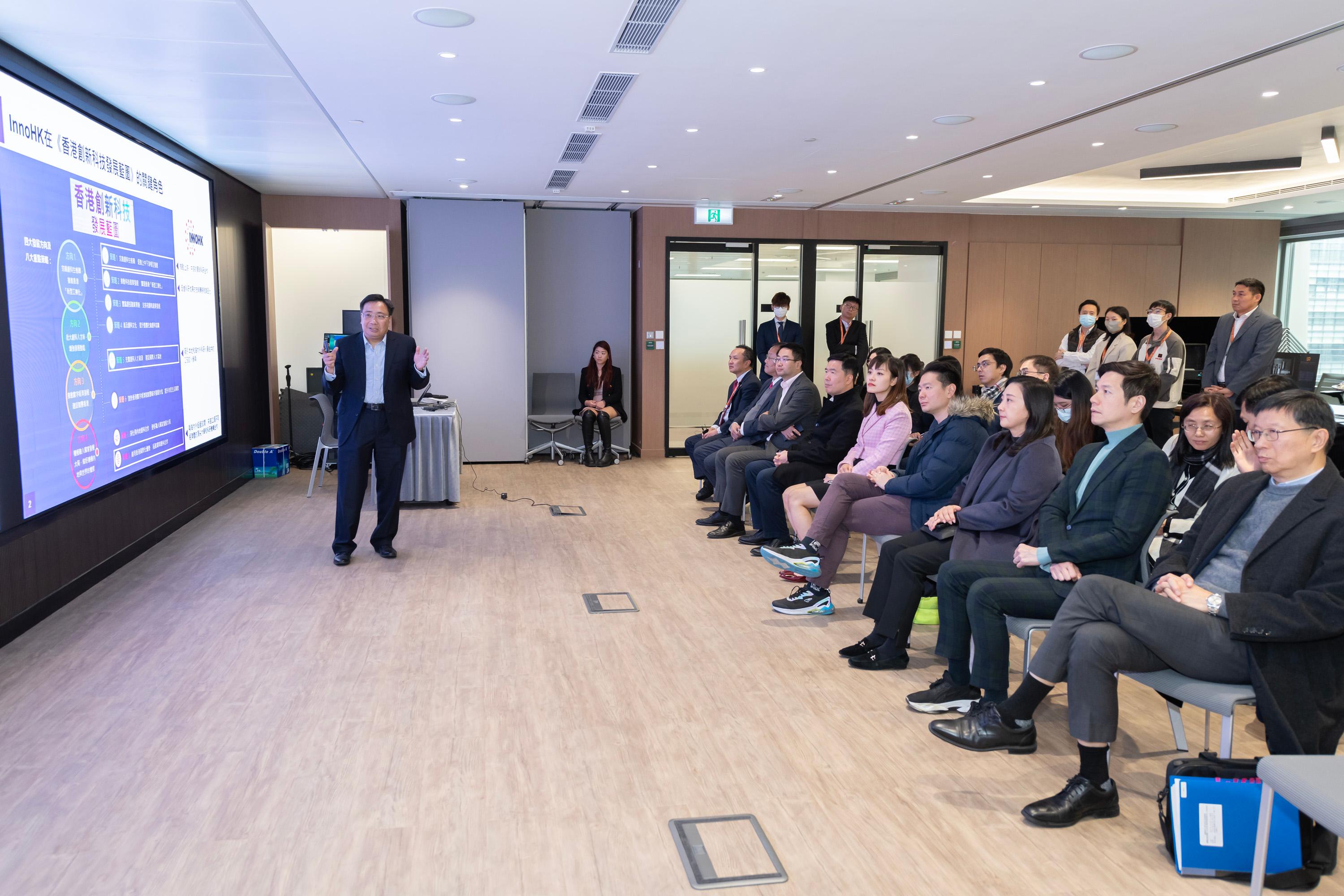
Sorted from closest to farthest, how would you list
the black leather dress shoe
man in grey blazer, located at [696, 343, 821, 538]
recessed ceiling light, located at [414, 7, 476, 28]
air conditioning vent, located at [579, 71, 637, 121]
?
recessed ceiling light, located at [414, 7, 476, 28] < air conditioning vent, located at [579, 71, 637, 121] < the black leather dress shoe < man in grey blazer, located at [696, 343, 821, 538]

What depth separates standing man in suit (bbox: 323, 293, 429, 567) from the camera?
5.91 m

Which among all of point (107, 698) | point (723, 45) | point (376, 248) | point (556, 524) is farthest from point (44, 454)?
point (376, 248)

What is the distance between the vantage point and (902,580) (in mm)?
4098

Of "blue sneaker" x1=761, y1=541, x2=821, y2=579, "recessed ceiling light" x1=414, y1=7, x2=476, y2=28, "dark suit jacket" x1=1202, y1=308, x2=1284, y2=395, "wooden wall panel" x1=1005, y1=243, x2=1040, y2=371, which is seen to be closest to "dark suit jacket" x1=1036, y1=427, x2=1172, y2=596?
"blue sneaker" x1=761, y1=541, x2=821, y2=579

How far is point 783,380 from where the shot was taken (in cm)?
699

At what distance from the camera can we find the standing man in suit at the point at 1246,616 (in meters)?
2.56

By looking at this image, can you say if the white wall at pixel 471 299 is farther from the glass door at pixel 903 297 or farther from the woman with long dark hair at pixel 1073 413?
the woman with long dark hair at pixel 1073 413

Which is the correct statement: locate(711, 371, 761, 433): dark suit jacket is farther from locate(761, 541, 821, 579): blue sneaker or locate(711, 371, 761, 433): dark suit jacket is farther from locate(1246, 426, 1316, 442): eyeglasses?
locate(1246, 426, 1316, 442): eyeglasses

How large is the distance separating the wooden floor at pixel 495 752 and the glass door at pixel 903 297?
6879mm

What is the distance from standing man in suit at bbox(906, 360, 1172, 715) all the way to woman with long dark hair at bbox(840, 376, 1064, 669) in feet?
0.54

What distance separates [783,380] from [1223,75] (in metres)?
3.34

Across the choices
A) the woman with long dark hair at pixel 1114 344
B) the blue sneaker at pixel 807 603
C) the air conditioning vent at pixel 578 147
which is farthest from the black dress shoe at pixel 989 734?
the woman with long dark hair at pixel 1114 344

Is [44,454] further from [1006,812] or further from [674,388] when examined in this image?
[674,388]

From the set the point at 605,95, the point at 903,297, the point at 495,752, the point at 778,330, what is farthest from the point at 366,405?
the point at 903,297
